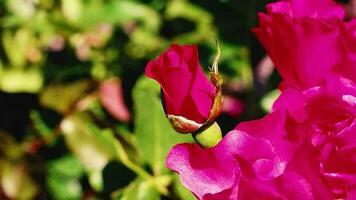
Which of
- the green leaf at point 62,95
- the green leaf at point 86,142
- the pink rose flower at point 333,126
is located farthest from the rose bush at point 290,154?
the green leaf at point 62,95

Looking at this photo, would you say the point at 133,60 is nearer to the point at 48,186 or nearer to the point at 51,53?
the point at 51,53

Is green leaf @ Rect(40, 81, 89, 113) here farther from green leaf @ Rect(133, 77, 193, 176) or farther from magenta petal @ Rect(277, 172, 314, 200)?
magenta petal @ Rect(277, 172, 314, 200)

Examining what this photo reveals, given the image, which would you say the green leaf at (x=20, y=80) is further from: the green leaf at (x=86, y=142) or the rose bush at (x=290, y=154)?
the rose bush at (x=290, y=154)

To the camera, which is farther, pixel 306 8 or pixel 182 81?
pixel 306 8

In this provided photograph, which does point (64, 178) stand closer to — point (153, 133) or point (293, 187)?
point (153, 133)

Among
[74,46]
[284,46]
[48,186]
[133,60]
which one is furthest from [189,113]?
[74,46]

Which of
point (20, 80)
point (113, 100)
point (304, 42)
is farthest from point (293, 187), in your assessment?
point (20, 80)
